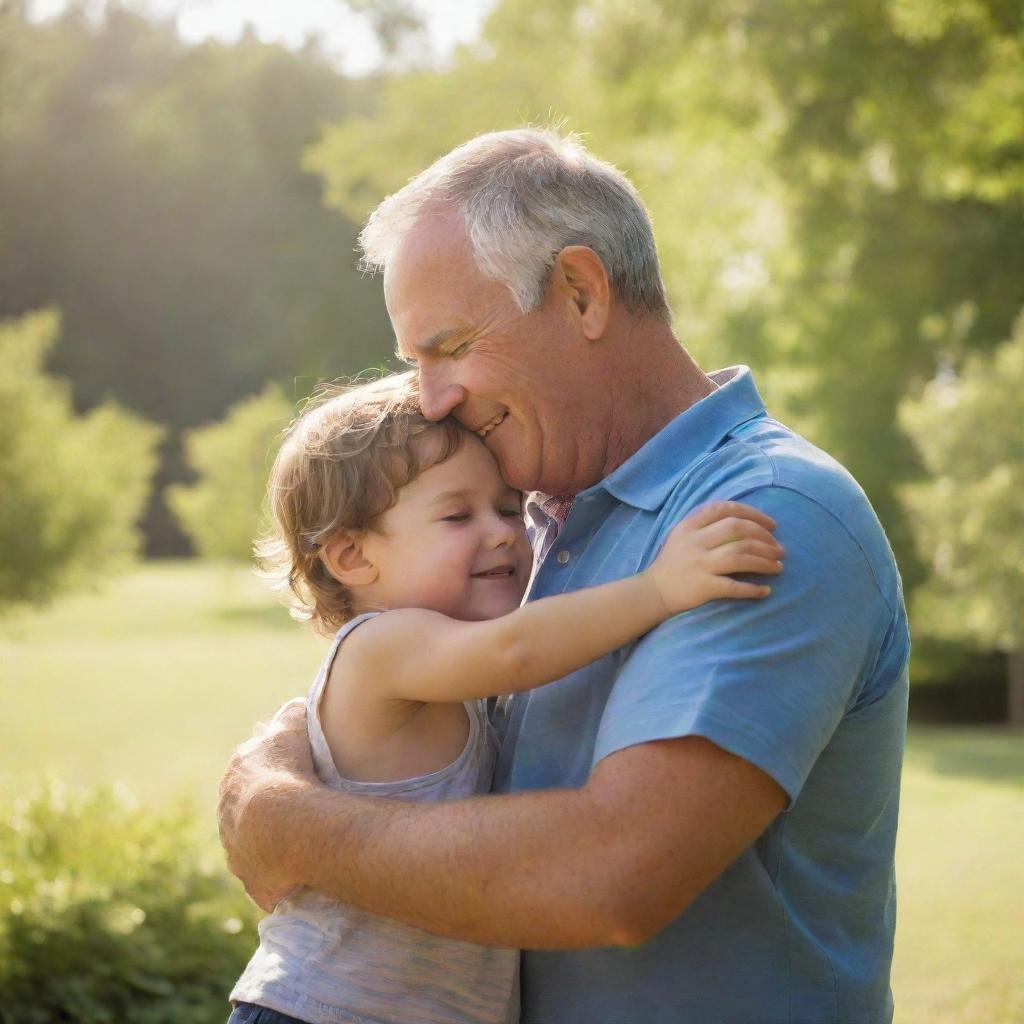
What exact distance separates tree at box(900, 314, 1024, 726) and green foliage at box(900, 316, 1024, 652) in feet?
0.03

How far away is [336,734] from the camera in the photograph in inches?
95.0

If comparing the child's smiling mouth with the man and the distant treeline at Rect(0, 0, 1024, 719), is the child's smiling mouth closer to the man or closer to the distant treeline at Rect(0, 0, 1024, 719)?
the man

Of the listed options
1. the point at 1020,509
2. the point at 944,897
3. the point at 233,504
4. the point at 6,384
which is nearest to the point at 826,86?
the point at 1020,509

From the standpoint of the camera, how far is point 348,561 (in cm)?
267

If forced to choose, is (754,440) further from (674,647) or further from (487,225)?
(487,225)

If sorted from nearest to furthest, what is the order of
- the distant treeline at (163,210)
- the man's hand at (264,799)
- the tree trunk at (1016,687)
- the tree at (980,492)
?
the man's hand at (264,799) < the tree at (980,492) < the tree trunk at (1016,687) < the distant treeline at (163,210)

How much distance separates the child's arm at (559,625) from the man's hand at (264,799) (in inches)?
7.3

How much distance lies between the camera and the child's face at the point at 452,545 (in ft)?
8.38

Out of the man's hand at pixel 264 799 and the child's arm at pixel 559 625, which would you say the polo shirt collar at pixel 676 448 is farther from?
the man's hand at pixel 264 799

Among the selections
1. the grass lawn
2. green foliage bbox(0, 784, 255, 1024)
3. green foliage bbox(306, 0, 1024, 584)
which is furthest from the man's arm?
green foliage bbox(306, 0, 1024, 584)

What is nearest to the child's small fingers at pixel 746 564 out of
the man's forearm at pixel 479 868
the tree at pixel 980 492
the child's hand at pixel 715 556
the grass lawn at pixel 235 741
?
the child's hand at pixel 715 556

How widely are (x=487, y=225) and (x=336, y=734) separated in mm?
917

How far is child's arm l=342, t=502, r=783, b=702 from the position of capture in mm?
1877

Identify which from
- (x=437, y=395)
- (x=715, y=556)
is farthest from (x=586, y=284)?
(x=715, y=556)
